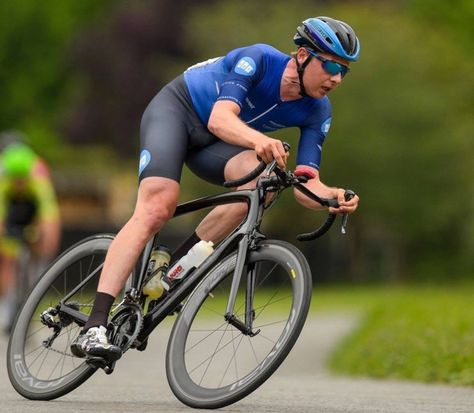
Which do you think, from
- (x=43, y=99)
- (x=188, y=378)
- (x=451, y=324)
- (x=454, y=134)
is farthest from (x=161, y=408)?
(x=43, y=99)

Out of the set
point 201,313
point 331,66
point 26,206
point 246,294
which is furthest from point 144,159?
point 26,206

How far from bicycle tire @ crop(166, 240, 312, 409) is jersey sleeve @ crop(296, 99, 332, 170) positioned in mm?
672

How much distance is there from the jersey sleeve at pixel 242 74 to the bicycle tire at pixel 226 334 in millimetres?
757

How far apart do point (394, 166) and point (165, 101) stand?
128 ft

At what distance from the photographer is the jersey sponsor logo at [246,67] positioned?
7898 millimetres

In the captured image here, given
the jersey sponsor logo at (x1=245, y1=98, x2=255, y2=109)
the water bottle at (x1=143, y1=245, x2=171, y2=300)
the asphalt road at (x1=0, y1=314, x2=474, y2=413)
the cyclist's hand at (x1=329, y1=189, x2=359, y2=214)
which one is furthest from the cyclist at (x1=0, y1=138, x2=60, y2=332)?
the cyclist's hand at (x1=329, y1=189, x2=359, y2=214)

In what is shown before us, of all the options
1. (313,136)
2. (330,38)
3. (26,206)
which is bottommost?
(26,206)

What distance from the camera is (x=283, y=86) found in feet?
26.4

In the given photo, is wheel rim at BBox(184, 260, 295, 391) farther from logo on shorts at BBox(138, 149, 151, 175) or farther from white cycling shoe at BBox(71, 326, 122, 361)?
logo on shorts at BBox(138, 149, 151, 175)

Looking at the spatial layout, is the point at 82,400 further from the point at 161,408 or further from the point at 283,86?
the point at 283,86

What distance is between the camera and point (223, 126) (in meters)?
7.67

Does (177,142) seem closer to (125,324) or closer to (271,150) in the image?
(271,150)

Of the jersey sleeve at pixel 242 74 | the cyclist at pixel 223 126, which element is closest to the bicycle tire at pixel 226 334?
the cyclist at pixel 223 126

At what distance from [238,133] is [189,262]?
30.1 inches
